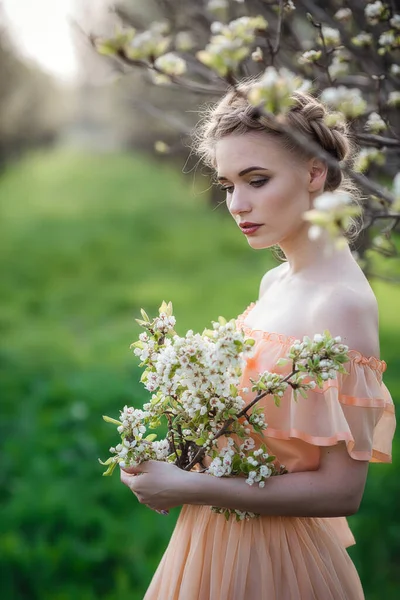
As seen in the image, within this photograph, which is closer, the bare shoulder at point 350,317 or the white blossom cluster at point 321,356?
the white blossom cluster at point 321,356

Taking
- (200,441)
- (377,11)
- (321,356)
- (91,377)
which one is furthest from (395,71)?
(91,377)

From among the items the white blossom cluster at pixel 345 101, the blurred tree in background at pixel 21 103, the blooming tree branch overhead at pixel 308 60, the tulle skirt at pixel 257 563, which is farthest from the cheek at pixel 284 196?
the blurred tree in background at pixel 21 103

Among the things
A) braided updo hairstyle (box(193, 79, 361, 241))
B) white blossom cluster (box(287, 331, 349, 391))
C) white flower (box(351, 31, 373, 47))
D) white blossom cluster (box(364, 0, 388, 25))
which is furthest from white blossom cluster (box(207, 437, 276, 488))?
white flower (box(351, 31, 373, 47))

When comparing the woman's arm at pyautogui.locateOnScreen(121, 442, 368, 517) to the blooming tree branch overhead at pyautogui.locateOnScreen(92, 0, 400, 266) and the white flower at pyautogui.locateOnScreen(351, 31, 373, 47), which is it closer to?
the blooming tree branch overhead at pyautogui.locateOnScreen(92, 0, 400, 266)

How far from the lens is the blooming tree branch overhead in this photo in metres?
1.52

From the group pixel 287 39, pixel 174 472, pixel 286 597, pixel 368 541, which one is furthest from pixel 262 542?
pixel 368 541

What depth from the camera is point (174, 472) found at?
193cm

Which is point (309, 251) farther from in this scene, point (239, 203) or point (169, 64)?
point (169, 64)

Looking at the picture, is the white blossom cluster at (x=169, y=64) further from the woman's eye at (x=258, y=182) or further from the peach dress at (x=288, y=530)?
the peach dress at (x=288, y=530)

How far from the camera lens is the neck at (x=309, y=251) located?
6.62 ft

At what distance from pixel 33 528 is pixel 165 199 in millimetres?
20172

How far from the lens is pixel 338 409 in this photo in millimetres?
1830

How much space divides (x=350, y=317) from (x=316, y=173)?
0.44 m

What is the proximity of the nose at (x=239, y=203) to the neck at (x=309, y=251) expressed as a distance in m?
0.19
